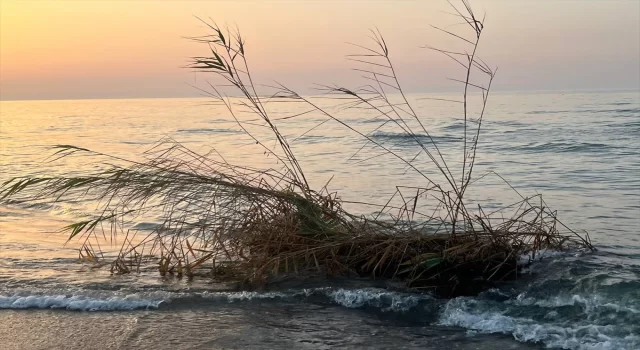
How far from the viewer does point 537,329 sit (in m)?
3.99

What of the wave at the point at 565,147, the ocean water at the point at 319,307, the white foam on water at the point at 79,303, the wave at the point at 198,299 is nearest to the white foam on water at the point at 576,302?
the ocean water at the point at 319,307

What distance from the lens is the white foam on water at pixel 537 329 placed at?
3766 mm

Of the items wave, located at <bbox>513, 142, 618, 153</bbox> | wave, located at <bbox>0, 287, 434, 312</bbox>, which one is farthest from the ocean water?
wave, located at <bbox>513, 142, 618, 153</bbox>

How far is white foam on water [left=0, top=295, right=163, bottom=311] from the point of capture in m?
4.60

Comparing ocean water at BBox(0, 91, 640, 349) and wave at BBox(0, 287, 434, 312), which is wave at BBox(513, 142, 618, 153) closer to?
ocean water at BBox(0, 91, 640, 349)

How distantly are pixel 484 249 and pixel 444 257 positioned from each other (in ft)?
1.38

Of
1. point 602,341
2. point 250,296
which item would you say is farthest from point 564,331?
point 250,296

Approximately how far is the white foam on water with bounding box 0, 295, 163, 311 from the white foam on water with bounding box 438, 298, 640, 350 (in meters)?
2.26

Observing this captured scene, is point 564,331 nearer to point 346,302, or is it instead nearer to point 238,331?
point 346,302

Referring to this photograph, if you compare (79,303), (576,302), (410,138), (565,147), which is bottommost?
(79,303)

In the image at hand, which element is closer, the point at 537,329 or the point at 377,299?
the point at 537,329

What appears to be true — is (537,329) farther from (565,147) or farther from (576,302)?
(565,147)

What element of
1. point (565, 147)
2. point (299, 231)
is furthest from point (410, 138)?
point (299, 231)

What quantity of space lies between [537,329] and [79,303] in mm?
3336
